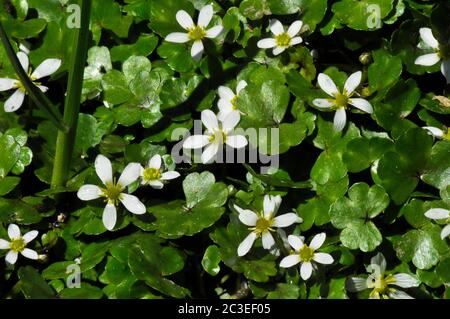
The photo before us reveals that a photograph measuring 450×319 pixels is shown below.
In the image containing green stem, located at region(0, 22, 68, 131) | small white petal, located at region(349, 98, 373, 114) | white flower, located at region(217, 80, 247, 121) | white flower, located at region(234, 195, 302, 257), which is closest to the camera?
green stem, located at region(0, 22, 68, 131)

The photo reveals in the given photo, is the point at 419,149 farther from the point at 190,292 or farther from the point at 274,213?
the point at 190,292

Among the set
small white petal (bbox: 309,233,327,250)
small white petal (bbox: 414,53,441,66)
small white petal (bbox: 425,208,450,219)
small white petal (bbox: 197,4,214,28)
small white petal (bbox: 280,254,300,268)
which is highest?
small white petal (bbox: 197,4,214,28)

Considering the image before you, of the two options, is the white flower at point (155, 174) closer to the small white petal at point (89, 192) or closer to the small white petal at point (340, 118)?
the small white petal at point (89, 192)

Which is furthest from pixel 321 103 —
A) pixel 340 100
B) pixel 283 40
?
pixel 283 40

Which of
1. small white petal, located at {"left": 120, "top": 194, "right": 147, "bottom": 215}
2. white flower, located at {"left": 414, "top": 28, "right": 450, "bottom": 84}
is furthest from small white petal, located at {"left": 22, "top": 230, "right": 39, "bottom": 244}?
white flower, located at {"left": 414, "top": 28, "right": 450, "bottom": 84}

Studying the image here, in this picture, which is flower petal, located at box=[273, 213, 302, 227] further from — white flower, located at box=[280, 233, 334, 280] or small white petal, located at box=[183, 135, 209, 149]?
small white petal, located at box=[183, 135, 209, 149]

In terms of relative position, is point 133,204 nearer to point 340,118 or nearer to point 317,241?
point 317,241
